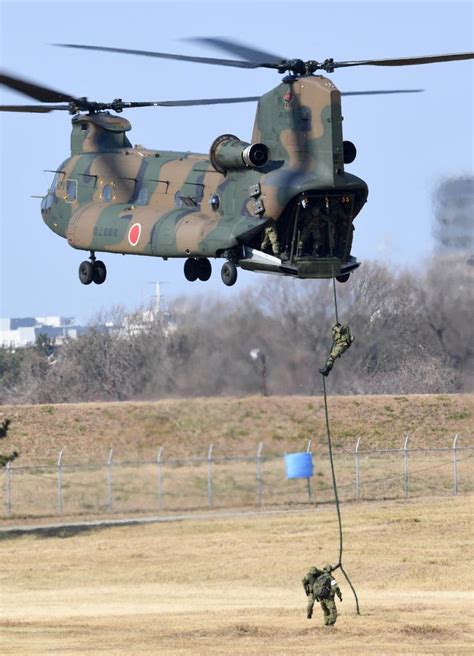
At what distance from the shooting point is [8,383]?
95812 millimetres

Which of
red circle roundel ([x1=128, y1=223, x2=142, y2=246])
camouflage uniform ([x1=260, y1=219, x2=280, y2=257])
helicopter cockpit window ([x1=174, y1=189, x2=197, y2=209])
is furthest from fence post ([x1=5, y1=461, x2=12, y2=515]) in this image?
camouflage uniform ([x1=260, y1=219, x2=280, y2=257])

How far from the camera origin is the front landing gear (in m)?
38.2

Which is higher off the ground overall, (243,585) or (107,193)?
(107,193)

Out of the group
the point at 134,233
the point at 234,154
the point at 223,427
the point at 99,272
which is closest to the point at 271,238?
the point at 234,154

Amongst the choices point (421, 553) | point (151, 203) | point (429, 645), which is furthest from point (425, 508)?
point (151, 203)

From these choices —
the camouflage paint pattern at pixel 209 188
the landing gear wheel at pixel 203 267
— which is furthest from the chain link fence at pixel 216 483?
the landing gear wheel at pixel 203 267

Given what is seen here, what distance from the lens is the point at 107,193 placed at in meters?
39.5

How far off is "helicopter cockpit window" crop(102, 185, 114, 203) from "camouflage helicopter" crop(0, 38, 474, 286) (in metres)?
0.04

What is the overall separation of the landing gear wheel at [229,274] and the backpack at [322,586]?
10.8 meters

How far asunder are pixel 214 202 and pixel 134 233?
2124mm

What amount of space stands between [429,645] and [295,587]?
15.4 metres

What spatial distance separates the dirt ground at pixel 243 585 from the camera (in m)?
47.3

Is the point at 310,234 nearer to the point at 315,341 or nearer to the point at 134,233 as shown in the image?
the point at 134,233

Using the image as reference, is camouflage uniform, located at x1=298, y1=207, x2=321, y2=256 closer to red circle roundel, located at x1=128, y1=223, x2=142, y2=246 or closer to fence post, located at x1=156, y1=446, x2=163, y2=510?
red circle roundel, located at x1=128, y1=223, x2=142, y2=246
